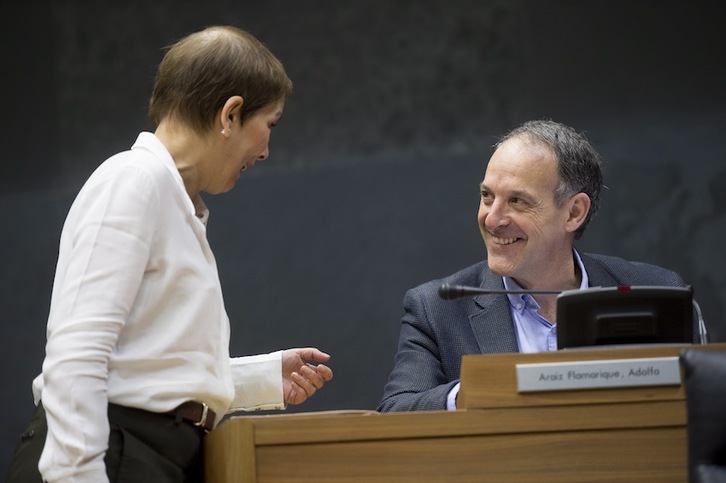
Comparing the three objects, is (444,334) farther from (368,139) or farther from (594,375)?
(368,139)

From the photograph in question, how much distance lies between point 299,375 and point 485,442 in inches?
25.8

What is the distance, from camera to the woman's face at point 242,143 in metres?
2.06

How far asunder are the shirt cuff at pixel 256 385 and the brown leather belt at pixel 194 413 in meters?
0.39

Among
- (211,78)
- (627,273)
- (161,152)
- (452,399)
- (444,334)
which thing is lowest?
(452,399)

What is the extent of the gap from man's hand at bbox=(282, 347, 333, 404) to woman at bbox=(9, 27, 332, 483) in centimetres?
42

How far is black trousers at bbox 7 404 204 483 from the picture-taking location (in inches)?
70.1

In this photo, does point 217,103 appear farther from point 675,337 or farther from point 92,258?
point 675,337

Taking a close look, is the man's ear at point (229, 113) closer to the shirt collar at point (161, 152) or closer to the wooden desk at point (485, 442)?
the shirt collar at point (161, 152)

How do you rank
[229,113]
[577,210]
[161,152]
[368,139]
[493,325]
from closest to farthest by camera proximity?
[161,152] < [229,113] < [493,325] < [577,210] < [368,139]

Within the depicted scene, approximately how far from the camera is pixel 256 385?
232 centimetres

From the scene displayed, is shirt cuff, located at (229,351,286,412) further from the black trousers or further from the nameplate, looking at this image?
the nameplate

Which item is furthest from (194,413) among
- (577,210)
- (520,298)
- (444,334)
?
(577,210)

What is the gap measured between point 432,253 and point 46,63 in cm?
161

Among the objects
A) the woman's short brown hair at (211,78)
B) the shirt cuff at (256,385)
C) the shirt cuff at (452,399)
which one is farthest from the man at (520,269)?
the woman's short brown hair at (211,78)
